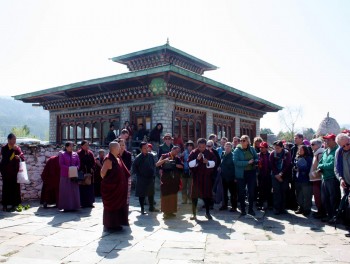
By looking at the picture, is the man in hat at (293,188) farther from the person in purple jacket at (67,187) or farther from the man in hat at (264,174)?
the person in purple jacket at (67,187)

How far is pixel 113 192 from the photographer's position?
5957 millimetres

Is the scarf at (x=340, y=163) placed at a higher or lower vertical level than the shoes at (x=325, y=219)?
higher

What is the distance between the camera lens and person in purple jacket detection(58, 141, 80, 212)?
786 centimetres

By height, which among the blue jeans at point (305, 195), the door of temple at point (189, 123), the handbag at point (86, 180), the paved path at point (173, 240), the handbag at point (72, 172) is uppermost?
the door of temple at point (189, 123)

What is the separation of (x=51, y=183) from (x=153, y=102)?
5.59 m

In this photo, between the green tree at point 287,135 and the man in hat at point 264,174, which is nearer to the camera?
the man in hat at point 264,174

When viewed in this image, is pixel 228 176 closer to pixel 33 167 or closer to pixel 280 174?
pixel 280 174

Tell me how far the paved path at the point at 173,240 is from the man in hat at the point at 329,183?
39cm

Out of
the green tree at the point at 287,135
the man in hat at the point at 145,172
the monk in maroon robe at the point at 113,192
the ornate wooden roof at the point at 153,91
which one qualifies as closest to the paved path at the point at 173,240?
the monk in maroon robe at the point at 113,192

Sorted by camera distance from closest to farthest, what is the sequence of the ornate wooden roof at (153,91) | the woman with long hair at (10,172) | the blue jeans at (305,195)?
the blue jeans at (305,195)
the woman with long hair at (10,172)
the ornate wooden roof at (153,91)

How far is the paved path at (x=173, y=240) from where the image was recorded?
14.6ft

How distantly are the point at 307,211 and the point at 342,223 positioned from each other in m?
0.93

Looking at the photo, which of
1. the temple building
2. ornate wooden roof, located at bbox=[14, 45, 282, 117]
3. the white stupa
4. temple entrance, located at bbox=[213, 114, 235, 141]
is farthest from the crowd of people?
the white stupa

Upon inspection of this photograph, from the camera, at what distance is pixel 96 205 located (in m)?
8.84
